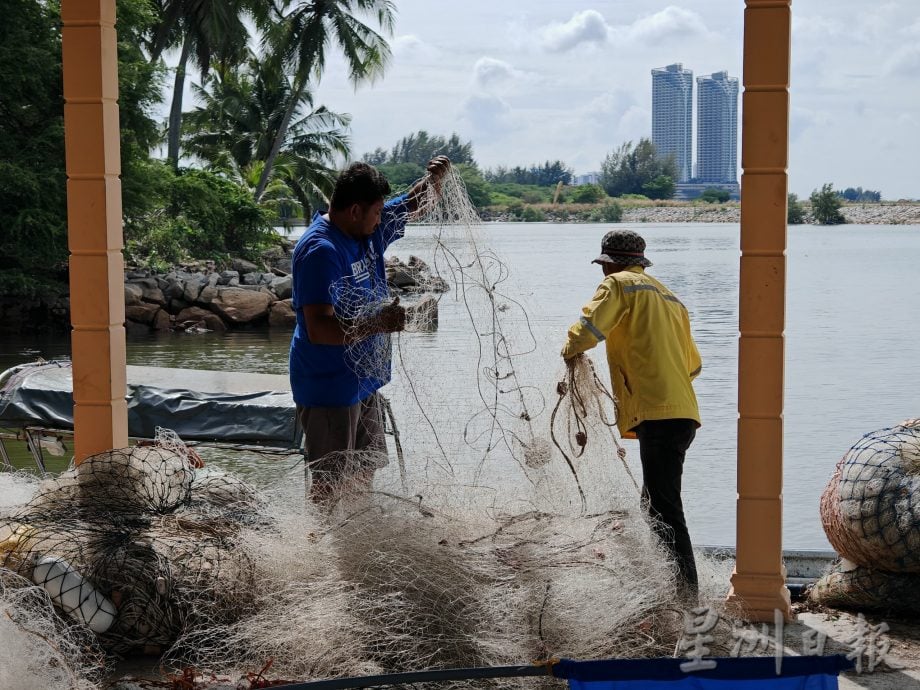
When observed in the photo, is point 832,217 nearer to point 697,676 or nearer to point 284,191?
point 284,191

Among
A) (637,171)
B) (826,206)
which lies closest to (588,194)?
(637,171)

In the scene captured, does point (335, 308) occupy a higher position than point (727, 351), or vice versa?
point (335, 308)

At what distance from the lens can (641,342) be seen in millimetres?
4797

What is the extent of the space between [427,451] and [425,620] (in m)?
1.29

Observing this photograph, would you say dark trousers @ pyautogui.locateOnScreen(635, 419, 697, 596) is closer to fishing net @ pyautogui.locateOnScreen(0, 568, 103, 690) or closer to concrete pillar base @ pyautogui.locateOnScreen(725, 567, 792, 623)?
concrete pillar base @ pyautogui.locateOnScreen(725, 567, 792, 623)

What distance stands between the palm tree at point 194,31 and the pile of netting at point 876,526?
28.2 metres

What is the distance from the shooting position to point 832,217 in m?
83.0

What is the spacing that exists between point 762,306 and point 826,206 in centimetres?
7929

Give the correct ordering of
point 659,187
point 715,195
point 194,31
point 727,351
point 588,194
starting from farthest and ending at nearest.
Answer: point 715,195
point 659,187
point 588,194
point 194,31
point 727,351

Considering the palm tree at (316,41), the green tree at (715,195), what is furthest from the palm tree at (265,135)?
the green tree at (715,195)

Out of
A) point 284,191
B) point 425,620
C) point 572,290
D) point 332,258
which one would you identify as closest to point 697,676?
point 425,620

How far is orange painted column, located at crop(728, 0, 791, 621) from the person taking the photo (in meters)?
4.60

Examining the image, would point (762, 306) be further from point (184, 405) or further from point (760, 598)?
point (184, 405)

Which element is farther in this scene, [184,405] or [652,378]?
[184,405]
